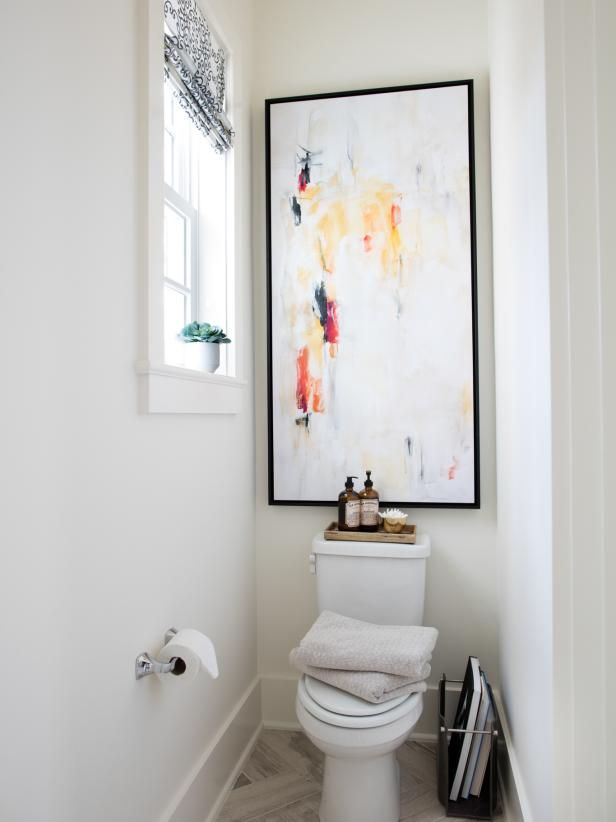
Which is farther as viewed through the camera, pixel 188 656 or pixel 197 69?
pixel 197 69

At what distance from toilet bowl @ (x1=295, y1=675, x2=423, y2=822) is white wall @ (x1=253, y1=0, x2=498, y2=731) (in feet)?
1.78

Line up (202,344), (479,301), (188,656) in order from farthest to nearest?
1. (479,301)
2. (202,344)
3. (188,656)

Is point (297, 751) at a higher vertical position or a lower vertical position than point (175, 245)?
lower

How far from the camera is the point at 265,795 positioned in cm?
175

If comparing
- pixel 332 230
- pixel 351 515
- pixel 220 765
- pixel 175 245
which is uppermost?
pixel 332 230

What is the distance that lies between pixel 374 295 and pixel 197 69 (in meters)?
0.89

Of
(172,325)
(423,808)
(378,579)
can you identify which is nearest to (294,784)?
(423,808)

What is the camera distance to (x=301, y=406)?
7.04 feet

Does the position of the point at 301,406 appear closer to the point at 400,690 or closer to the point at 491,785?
the point at 400,690

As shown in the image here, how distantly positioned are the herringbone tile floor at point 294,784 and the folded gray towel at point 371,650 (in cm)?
47

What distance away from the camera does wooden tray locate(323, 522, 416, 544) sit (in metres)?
1.92

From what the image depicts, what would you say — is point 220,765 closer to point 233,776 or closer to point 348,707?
point 233,776

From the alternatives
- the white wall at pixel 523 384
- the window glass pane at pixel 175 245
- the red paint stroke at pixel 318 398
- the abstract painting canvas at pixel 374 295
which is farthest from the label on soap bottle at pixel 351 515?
the window glass pane at pixel 175 245

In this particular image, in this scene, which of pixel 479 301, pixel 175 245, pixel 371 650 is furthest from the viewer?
pixel 479 301
